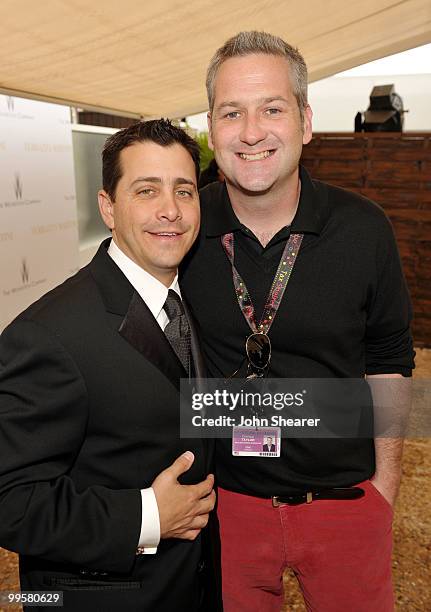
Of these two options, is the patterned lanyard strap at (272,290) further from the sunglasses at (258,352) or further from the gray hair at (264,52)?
the gray hair at (264,52)

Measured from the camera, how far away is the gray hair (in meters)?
1.46

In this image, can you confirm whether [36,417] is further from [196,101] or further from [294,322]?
[196,101]

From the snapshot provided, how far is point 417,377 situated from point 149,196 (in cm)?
480

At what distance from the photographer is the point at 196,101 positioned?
4496 mm

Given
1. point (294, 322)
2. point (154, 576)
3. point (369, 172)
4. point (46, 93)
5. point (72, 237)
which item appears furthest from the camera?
point (369, 172)

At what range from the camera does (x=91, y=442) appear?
1134mm

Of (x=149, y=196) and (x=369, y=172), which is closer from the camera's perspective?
(x=149, y=196)

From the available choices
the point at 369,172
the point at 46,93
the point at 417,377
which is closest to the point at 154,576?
the point at 46,93

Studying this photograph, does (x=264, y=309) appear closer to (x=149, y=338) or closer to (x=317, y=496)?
(x=149, y=338)

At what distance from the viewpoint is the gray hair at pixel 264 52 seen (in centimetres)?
146

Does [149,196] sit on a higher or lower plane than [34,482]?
higher

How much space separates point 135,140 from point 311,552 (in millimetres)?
1208

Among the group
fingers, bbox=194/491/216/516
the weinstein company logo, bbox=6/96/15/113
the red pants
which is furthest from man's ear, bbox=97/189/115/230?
the weinstein company logo, bbox=6/96/15/113

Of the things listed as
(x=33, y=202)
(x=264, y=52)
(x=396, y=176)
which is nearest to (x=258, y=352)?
(x=264, y=52)
